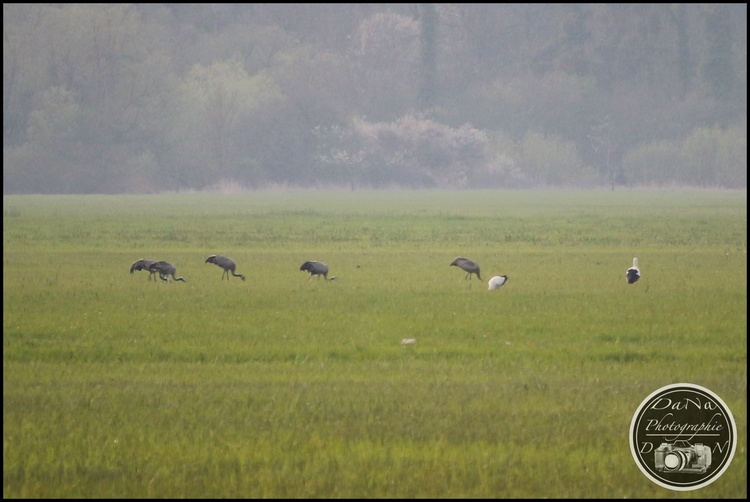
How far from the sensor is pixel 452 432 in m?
10.3

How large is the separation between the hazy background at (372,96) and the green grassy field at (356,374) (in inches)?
3008

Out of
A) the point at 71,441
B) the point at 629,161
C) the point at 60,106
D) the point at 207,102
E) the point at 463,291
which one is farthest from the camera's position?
the point at 629,161

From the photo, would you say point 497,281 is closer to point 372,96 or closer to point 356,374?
point 356,374

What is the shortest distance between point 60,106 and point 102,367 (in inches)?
3483

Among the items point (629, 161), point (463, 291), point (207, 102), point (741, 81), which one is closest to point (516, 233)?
point (463, 291)

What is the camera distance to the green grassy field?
9.12m

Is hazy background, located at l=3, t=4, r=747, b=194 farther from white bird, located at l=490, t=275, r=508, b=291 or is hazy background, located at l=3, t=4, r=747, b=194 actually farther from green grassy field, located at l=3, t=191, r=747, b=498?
white bird, located at l=490, t=275, r=508, b=291

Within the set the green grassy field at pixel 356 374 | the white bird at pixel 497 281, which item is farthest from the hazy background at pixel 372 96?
the white bird at pixel 497 281

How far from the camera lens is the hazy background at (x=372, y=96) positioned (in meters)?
103

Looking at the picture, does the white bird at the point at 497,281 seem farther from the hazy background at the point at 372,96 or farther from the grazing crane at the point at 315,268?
the hazy background at the point at 372,96

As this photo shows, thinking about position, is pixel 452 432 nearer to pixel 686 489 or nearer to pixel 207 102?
pixel 686 489

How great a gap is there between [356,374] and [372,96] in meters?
119

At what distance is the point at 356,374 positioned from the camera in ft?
42.1

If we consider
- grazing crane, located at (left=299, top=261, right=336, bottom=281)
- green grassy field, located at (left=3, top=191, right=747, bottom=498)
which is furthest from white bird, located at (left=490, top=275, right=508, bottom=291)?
grazing crane, located at (left=299, top=261, right=336, bottom=281)
